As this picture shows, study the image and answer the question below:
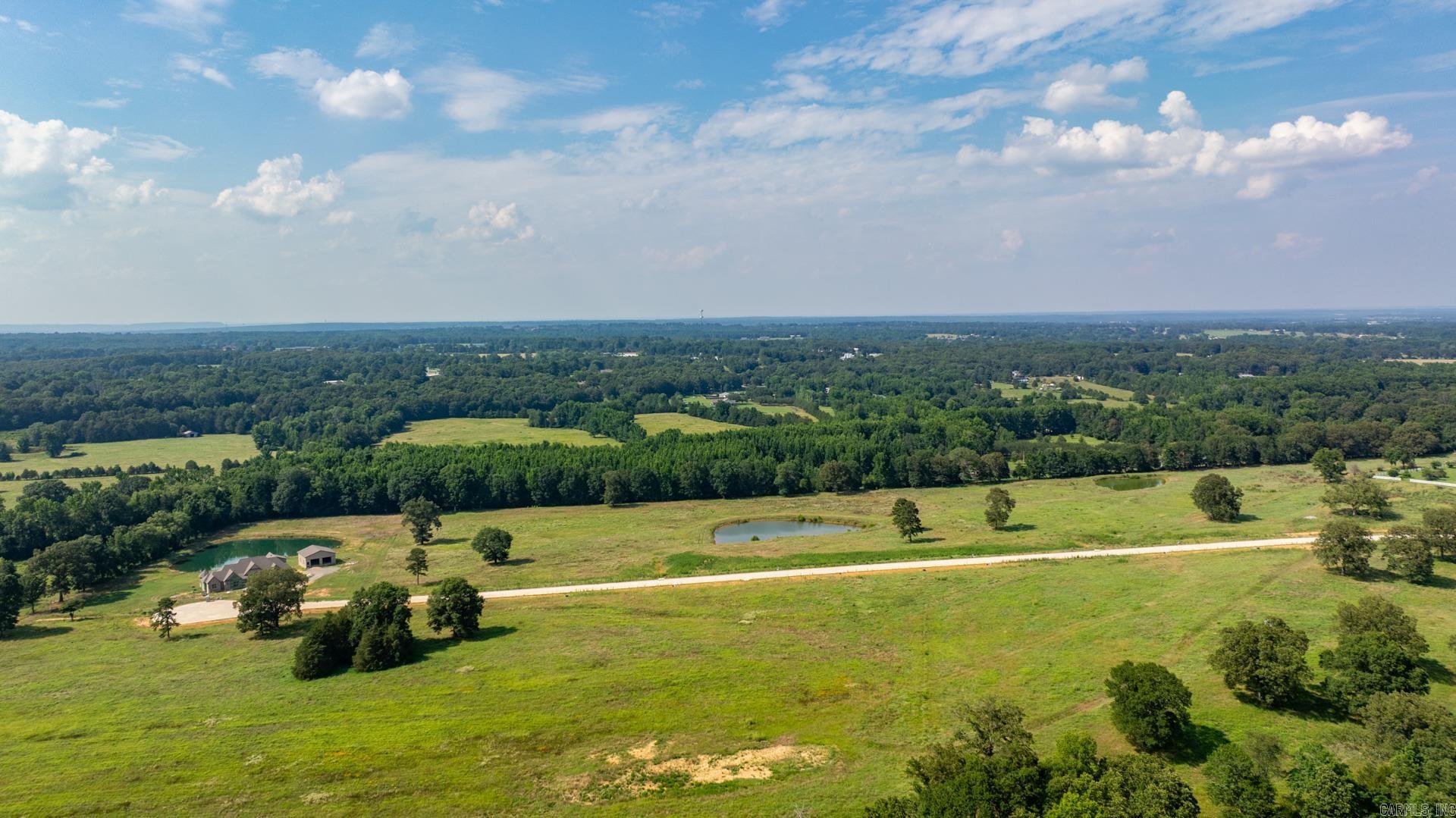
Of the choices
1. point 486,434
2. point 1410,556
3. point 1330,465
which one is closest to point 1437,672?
point 1410,556

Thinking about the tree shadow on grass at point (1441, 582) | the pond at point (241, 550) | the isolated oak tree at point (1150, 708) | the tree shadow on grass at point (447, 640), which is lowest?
the pond at point (241, 550)

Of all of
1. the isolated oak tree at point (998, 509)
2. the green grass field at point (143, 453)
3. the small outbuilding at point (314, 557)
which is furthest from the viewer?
the green grass field at point (143, 453)

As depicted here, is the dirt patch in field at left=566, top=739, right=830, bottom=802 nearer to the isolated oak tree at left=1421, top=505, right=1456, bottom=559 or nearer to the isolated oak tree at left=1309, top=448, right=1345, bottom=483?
the isolated oak tree at left=1421, top=505, right=1456, bottom=559

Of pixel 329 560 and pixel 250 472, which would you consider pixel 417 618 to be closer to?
pixel 329 560

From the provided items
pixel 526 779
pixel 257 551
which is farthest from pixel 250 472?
pixel 526 779

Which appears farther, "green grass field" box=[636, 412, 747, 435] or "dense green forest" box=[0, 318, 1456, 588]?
"green grass field" box=[636, 412, 747, 435]

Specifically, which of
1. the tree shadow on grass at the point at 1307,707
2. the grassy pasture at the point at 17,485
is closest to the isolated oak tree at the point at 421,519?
the grassy pasture at the point at 17,485

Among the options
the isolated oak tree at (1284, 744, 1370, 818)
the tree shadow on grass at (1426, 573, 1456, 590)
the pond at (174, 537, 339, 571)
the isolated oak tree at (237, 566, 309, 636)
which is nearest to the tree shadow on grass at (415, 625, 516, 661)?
the isolated oak tree at (237, 566, 309, 636)

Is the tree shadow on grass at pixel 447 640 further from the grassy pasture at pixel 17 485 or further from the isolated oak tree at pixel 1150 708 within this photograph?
the grassy pasture at pixel 17 485
